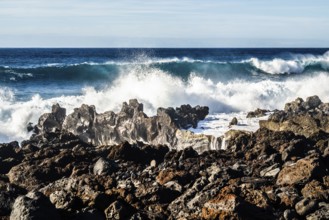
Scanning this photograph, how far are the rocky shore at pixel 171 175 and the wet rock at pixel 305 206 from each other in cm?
1

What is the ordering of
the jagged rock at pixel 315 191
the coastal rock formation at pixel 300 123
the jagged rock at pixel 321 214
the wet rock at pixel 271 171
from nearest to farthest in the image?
1. the jagged rock at pixel 321 214
2. the jagged rock at pixel 315 191
3. the wet rock at pixel 271 171
4. the coastal rock formation at pixel 300 123

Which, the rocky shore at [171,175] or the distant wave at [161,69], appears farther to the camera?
the distant wave at [161,69]

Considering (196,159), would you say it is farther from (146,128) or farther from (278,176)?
(146,128)

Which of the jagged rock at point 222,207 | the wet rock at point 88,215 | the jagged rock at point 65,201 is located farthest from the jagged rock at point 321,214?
the jagged rock at point 65,201

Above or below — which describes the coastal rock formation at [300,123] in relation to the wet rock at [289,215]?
below

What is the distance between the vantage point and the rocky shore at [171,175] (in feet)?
26.6

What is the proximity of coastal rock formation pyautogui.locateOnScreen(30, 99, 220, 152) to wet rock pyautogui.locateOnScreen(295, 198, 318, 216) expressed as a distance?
301 inches

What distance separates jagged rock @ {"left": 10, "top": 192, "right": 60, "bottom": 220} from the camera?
732 cm

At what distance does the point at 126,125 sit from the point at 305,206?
376 inches

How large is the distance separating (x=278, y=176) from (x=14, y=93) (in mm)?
26803

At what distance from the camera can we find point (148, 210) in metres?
8.56

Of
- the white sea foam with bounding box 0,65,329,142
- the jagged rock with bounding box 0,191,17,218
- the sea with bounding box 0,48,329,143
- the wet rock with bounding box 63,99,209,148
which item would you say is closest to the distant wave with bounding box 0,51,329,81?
the sea with bounding box 0,48,329,143

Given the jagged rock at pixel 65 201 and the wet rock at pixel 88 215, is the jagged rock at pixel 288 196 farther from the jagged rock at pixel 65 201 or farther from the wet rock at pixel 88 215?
the jagged rock at pixel 65 201

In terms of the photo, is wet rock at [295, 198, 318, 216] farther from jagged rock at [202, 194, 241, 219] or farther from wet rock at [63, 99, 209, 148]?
wet rock at [63, 99, 209, 148]
